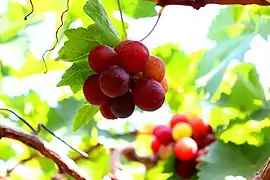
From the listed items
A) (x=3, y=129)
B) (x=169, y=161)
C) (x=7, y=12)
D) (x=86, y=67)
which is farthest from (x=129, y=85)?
(x=169, y=161)

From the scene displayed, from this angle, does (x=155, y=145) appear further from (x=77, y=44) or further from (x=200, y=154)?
(x=77, y=44)

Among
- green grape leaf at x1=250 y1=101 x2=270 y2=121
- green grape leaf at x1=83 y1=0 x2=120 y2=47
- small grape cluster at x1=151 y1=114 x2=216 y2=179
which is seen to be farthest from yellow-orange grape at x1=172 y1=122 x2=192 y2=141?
green grape leaf at x1=83 y1=0 x2=120 y2=47

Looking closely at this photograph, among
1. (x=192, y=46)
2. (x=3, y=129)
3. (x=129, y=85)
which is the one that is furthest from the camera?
(x=192, y=46)

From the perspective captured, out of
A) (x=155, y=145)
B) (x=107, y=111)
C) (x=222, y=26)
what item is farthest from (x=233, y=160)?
(x=107, y=111)

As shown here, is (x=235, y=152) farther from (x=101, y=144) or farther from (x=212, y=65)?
(x=101, y=144)

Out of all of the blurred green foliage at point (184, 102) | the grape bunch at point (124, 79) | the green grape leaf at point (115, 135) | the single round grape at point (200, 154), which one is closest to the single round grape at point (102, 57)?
the grape bunch at point (124, 79)

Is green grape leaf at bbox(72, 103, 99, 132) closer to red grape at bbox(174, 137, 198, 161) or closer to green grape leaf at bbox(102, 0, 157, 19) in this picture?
green grape leaf at bbox(102, 0, 157, 19)

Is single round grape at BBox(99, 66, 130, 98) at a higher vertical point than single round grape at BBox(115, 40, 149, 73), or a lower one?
lower

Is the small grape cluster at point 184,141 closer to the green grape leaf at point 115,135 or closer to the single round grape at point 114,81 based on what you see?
the green grape leaf at point 115,135
